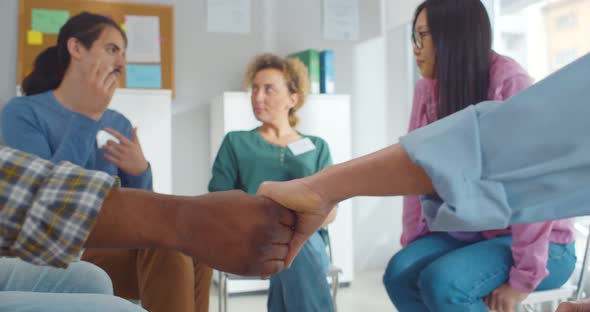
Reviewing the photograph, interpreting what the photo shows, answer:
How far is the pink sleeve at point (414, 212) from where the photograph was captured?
197cm

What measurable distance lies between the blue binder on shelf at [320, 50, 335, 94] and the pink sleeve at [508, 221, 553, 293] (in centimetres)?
224

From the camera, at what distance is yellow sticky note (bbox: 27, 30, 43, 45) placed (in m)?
3.46

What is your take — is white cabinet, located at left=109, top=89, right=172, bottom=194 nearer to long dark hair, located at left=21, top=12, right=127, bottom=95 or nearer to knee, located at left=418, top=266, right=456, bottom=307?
long dark hair, located at left=21, top=12, right=127, bottom=95

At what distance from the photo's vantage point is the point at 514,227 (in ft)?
5.25

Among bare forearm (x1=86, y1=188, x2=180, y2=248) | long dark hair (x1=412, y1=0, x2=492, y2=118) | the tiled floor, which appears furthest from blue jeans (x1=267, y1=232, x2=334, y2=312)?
bare forearm (x1=86, y1=188, x2=180, y2=248)

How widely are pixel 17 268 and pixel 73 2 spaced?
2695 mm

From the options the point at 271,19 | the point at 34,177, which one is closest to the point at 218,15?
the point at 271,19

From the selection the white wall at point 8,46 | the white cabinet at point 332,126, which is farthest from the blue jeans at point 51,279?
the white wall at point 8,46

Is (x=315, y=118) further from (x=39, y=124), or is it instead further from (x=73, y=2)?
(x=39, y=124)

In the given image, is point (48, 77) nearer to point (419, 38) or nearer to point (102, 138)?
point (102, 138)

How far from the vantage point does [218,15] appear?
3.87 meters

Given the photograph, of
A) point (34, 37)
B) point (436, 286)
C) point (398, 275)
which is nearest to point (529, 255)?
point (436, 286)

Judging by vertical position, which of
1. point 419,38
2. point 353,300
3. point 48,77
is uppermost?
point 419,38

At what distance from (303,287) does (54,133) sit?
0.97 meters
